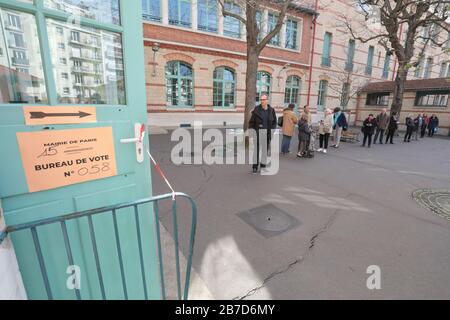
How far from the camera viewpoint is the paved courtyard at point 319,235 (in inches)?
94.6

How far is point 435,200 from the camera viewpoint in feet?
15.2

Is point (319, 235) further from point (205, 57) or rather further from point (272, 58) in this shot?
point (272, 58)

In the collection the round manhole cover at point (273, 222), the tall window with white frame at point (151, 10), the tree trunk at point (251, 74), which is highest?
the tall window with white frame at point (151, 10)

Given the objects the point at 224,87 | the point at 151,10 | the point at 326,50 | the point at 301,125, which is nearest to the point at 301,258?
Result: the point at 301,125

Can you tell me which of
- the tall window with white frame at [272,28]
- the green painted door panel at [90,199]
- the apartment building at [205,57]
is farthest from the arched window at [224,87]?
the green painted door panel at [90,199]

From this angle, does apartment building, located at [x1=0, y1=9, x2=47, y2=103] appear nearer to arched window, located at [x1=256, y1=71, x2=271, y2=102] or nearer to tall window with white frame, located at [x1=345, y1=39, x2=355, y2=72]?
arched window, located at [x1=256, y1=71, x2=271, y2=102]

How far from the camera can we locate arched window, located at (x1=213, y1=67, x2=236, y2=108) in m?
15.1

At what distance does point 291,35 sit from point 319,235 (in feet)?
60.8

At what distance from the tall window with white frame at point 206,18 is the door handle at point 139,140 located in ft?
47.8

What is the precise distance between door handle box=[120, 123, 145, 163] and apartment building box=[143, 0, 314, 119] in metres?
11.6

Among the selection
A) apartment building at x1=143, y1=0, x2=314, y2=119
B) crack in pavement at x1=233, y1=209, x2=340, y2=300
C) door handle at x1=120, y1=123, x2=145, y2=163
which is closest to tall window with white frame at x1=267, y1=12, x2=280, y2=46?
apartment building at x1=143, y1=0, x2=314, y2=119

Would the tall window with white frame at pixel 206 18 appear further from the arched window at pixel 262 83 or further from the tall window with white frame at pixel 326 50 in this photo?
the tall window with white frame at pixel 326 50

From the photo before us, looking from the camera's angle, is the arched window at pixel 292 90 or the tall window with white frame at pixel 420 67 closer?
the tall window with white frame at pixel 420 67
